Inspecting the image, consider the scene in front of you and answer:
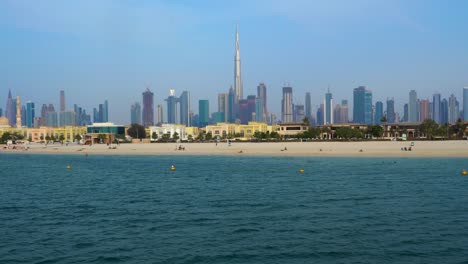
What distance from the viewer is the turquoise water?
18328mm

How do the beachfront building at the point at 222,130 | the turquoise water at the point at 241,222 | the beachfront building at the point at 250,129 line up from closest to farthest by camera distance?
the turquoise water at the point at 241,222
the beachfront building at the point at 250,129
the beachfront building at the point at 222,130

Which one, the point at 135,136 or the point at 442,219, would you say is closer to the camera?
the point at 442,219

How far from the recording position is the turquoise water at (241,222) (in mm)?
18328

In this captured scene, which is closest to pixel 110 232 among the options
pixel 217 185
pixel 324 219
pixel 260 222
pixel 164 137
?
pixel 260 222

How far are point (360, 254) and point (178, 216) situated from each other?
10187 millimetres

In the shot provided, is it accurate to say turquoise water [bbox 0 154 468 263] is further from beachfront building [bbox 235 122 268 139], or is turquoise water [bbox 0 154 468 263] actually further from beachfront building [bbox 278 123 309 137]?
beachfront building [bbox 235 122 268 139]

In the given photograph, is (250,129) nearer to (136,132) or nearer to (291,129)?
(291,129)

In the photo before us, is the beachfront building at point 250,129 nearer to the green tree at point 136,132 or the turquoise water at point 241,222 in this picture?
the green tree at point 136,132

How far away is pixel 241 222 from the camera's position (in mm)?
23406

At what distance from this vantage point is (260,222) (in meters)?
23.4

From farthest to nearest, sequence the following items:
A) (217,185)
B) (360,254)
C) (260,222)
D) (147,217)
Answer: (217,185) < (147,217) < (260,222) < (360,254)

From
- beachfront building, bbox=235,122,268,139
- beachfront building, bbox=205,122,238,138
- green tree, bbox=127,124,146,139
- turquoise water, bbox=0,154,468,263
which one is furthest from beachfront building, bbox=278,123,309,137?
turquoise water, bbox=0,154,468,263

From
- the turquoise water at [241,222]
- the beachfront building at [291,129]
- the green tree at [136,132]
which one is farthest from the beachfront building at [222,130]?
the turquoise water at [241,222]

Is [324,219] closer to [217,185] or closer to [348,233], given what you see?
[348,233]
